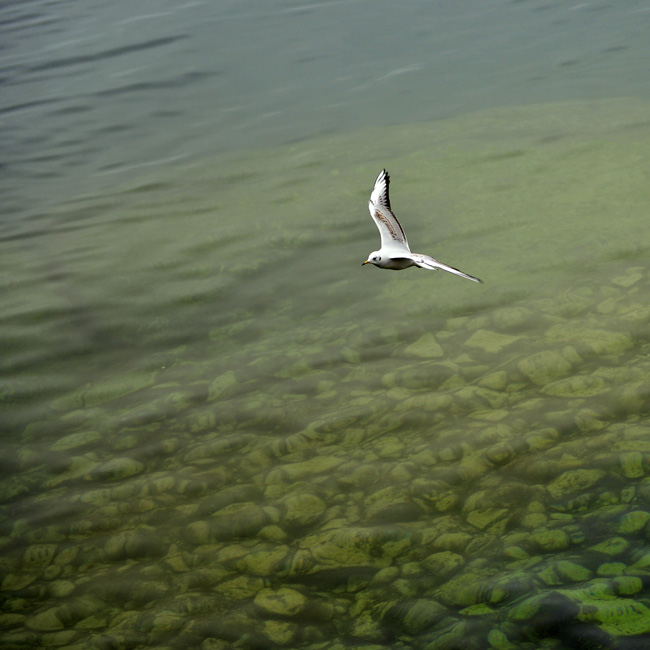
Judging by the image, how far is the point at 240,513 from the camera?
4719 mm

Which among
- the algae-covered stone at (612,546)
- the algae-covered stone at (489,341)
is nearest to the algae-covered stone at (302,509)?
the algae-covered stone at (612,546)

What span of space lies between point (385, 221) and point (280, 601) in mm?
3008

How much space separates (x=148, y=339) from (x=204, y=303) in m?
0.74

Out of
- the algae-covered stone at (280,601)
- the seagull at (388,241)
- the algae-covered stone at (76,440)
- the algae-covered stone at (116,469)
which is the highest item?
the seagull at (388,241)

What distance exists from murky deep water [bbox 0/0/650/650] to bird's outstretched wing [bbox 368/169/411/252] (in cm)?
107

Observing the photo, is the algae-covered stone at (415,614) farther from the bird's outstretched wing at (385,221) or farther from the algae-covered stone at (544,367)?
the bird's outstretched wing at (385,221)

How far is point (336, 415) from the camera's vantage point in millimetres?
5500

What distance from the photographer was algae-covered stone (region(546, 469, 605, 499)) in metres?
4.49

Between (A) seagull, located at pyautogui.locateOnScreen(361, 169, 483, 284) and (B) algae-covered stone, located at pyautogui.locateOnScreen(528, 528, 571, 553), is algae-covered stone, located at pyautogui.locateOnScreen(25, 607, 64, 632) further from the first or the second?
(A) seagull, located at pyautogui.locateOnScreen(361, 169, 483, 284)

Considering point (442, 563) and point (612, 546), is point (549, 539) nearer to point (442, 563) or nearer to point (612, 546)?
point (612, 546)

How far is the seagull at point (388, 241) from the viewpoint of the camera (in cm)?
524

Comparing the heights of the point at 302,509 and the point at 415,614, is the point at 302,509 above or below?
above

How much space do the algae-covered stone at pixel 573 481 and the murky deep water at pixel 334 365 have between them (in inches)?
1.0

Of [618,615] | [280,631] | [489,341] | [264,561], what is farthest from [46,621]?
[489,341]
